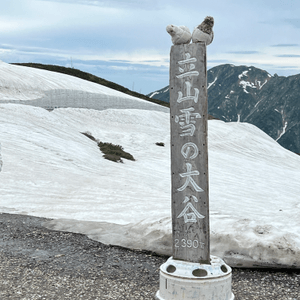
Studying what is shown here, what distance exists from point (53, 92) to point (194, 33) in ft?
123

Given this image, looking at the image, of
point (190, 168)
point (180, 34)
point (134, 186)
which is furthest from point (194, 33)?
point (134, 186)

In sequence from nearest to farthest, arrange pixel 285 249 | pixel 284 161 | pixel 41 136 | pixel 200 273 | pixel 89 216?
pixel 200 273, pixel 285 249, pixel 89 216, pixel 41 136, pixel 284 161

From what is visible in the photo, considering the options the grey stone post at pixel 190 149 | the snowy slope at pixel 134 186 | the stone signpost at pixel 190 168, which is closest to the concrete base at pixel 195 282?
the stone signpost at pixel 190 168

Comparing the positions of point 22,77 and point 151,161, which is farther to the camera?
point 22,77

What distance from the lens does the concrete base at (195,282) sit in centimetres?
598

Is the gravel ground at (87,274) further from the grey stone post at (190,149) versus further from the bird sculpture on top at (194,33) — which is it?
the bird sculpture on top at (194,33)

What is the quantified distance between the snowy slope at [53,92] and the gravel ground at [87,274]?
94.3 feet

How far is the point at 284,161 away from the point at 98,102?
2207 centimetres

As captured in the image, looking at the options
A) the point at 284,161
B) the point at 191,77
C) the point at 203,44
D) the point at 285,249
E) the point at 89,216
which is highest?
the point at 203,44

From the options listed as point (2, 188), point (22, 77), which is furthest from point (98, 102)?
point (2, 188)

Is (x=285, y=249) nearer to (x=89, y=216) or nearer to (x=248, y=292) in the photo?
(x=248, y=292)

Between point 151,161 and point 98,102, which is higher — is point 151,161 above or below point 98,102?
below

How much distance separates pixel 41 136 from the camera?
2516 centimetres

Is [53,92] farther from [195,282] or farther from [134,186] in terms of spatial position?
[195,282]
